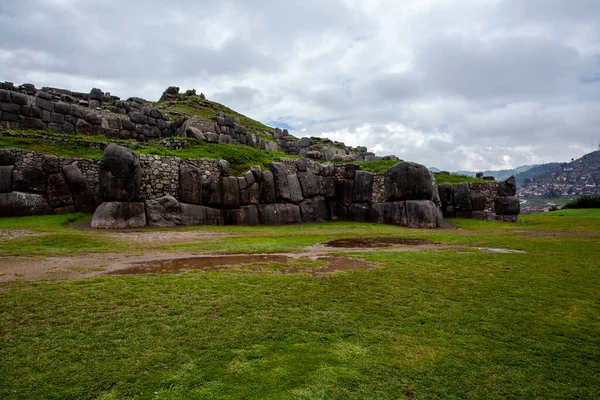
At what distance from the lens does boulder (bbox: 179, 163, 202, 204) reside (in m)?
26.2

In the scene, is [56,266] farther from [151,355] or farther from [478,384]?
[478,384]

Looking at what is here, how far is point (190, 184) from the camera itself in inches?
1043

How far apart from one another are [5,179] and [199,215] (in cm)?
1235

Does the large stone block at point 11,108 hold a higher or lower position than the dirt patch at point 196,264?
higher

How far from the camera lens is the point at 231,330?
20.3ft

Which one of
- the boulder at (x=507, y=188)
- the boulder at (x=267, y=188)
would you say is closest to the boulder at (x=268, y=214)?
the boulder at (x=267, y=188)

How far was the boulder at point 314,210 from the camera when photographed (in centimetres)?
3238

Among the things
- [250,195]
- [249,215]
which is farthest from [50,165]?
[249,215]

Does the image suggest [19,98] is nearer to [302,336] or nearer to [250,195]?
[250,195]

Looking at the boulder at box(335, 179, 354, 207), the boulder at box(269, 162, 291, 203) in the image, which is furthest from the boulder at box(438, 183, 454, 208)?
the boulder at box(269, 162, 291, 203)

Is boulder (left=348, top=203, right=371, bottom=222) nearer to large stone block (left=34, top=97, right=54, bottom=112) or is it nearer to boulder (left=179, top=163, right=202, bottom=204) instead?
boulder (left=179, top=163, right=202, bottom=204)

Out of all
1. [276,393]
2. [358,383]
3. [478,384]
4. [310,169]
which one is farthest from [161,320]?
[310,169]

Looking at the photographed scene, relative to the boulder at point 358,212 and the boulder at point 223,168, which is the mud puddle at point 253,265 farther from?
the boulder at point 358,212

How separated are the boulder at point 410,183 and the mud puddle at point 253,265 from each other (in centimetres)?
1933
